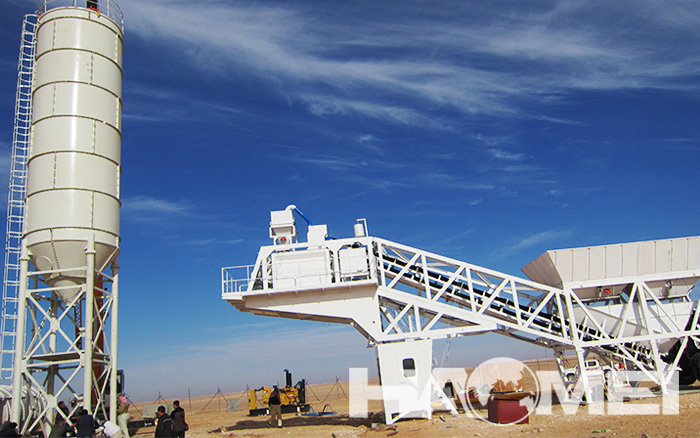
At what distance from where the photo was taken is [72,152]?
21.8 meters

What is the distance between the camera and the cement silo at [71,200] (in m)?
20.9

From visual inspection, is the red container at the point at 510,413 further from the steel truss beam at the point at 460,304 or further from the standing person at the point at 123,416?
the standing person at the point at 123,416

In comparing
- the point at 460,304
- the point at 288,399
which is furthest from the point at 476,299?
the point at 288,399

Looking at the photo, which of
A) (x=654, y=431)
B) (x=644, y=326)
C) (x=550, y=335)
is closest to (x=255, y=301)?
(x=550, y=335)

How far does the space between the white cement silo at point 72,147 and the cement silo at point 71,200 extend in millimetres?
39

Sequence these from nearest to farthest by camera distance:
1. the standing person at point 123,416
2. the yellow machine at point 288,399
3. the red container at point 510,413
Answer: the red container at point 510,413, the standing person at point 123,416, the yellow machine at point 288,399

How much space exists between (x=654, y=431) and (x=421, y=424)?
25.2 ft

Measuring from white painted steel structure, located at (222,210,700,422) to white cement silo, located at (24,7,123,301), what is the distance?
18.8ft

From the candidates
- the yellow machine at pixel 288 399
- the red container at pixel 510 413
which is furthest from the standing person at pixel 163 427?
the yellow machine at pixel 288 399

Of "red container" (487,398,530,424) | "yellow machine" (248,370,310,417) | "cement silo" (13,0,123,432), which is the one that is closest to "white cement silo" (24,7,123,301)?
"cement silo" (13,0,123,432)

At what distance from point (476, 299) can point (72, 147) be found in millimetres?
17899

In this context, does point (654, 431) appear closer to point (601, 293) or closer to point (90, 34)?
point (601, 293)

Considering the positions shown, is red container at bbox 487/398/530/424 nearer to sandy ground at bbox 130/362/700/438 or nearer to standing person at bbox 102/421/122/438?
sandy ground at bbox 130/362/700/438

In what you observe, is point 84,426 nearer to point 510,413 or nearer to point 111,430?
point 111,430
